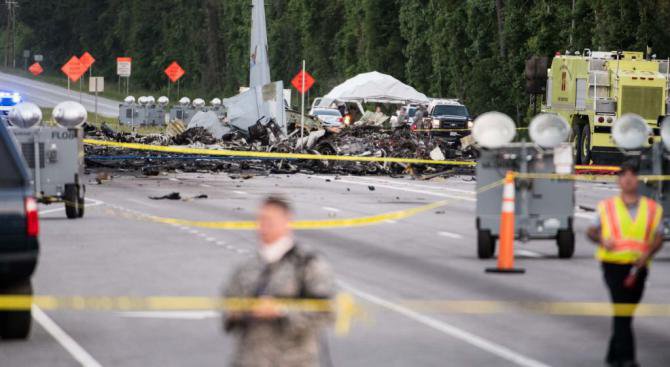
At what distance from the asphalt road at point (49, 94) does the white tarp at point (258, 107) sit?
53798 mm

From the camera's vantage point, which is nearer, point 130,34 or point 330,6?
point 330,6

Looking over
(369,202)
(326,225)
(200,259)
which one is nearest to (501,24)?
(369,202)

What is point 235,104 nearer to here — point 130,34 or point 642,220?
point 642,220

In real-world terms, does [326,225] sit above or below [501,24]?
below

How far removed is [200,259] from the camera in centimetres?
2016

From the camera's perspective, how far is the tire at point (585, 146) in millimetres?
44688

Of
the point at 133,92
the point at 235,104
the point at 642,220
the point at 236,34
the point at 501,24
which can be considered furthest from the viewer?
the point at 133,92

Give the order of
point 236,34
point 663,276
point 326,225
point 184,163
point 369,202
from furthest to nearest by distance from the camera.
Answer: point 236,34
point 184,163
point 369,202
point 326,225
point 663,276

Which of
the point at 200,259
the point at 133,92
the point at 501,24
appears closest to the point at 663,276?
the point at 200,259

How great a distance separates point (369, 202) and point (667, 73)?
1653 centimetres

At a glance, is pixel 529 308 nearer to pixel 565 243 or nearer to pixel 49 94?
pixel 565 243

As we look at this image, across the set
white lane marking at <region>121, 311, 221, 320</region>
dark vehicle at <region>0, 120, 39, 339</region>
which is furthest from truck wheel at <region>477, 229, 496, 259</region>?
dark vehicle at <region>0, 120, 39, 339</region>

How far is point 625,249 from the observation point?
40.1 ft

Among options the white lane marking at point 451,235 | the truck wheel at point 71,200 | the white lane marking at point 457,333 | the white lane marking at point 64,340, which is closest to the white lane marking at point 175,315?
the white lane marking at point 64,340
